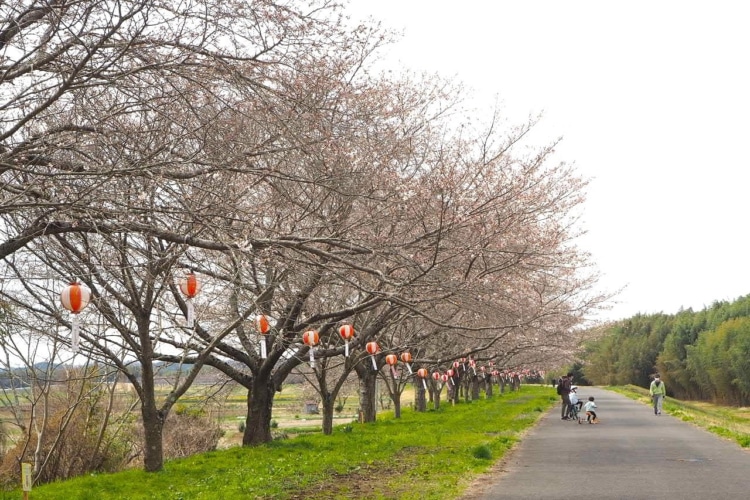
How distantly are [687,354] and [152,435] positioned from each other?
71399mm

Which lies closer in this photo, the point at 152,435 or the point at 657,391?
the point at 152,435

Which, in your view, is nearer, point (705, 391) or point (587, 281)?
point (587, 281)

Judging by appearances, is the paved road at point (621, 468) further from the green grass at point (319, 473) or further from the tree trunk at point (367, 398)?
the tree trunk at point (367, 398)

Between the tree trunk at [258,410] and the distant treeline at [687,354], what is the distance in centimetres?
2566

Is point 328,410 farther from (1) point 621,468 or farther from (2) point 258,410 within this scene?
(1) point 621,468

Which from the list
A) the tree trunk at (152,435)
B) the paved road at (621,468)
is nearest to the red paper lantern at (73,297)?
the paved road at (621,468)

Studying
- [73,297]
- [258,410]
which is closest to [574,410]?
[258,410]

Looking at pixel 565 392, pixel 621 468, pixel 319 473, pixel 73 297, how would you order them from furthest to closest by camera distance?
pixel 565 392 → pixel 319 473 → pixel 621 468 → pixel 73 297

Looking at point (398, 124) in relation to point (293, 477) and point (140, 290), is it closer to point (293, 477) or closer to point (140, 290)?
point (140, 290)

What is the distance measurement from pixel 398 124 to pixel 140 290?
5.65 m

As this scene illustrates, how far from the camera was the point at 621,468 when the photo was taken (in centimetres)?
1248

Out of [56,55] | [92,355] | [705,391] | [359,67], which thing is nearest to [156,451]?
[92,355]

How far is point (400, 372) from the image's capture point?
1298 inches

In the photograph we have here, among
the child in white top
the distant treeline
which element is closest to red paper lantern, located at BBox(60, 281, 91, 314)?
the child in white top
